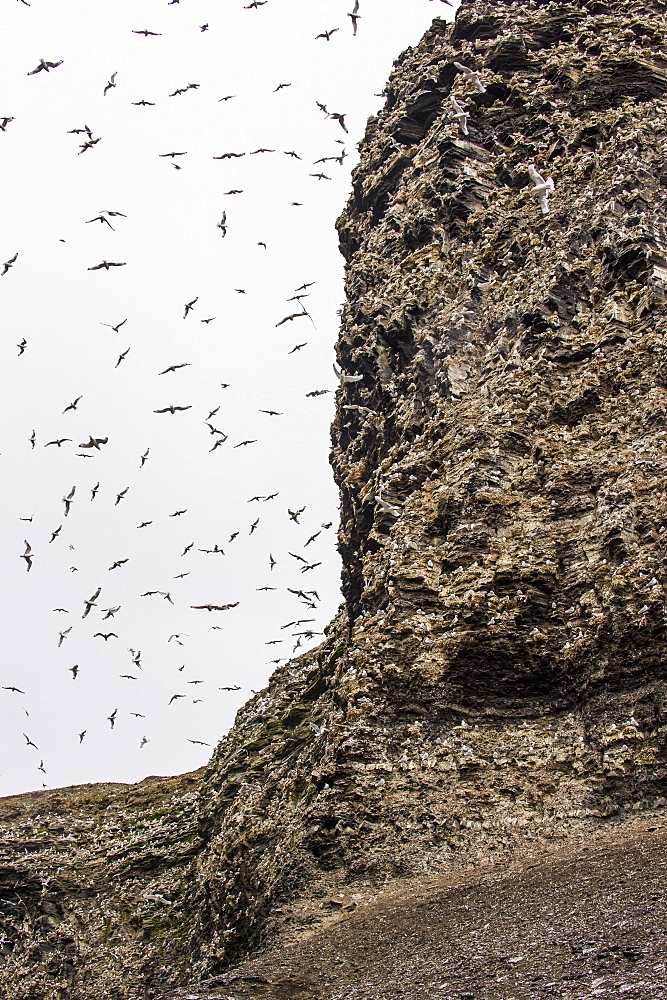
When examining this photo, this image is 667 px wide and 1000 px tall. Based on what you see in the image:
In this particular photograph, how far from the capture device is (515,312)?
23422 millimetres

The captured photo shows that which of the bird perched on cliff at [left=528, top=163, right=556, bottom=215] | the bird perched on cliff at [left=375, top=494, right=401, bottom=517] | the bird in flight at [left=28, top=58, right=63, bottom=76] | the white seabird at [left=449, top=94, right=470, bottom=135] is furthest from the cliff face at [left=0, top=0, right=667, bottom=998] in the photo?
the bird in flight at [left=28, top=58, right=63, bottom=76]

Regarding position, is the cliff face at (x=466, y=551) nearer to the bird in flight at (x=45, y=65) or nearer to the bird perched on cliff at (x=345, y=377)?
the bird perched on cliff at (x=345, y=377)

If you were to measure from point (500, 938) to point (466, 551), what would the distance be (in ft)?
32.1

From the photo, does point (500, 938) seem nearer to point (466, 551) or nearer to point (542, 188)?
point (466, 551)

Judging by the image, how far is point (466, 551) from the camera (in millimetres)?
19484

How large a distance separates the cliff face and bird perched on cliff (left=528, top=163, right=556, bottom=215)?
0.42 meters

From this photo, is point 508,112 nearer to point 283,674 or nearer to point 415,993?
point 283,674

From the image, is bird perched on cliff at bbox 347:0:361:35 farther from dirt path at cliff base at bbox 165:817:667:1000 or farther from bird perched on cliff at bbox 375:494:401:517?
dirt path at cliff base at bbox 165:817:667:1000

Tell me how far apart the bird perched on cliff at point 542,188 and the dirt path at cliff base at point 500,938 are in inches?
762

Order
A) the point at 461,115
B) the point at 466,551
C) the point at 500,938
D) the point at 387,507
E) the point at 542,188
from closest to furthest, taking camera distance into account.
→ the point at 500,938 → the point at 466,551 → the point at 387,507 → the point at 542,188 → the point at 461,115

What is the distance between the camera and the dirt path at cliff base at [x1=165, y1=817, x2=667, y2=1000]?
9141 mm

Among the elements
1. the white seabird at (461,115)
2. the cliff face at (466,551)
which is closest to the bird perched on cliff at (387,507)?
the cliff face at (466,551)

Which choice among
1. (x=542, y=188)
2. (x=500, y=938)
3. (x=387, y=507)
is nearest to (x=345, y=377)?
(x=387, y=507)

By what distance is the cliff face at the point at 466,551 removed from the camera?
53.6 ft
